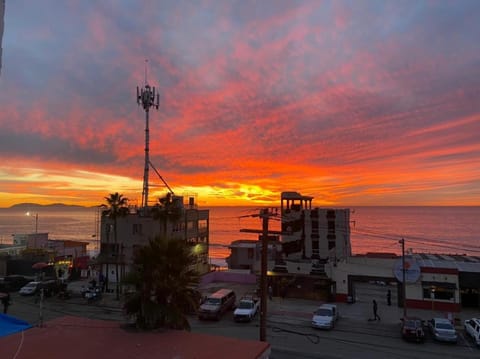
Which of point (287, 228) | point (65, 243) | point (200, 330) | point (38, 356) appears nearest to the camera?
point (38, 356)

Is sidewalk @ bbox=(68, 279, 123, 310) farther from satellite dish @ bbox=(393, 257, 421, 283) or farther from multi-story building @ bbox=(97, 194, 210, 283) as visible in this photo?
satellite dish @ bbox=(393, 257, 421, 283)

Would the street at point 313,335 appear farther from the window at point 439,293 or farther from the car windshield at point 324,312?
the window at point 439,293

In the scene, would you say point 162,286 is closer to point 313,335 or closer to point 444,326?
point 313,335

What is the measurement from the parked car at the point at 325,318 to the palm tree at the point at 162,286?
1490 cm

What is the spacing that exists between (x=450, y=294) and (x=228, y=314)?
22135 millimetres

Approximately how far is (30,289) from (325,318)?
113ft

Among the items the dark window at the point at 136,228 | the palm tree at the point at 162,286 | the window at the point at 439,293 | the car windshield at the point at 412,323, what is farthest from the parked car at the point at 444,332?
the dark window at the point at 136,228

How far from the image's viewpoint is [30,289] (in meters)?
42.1

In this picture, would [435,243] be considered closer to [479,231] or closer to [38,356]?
[479,231]

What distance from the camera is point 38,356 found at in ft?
41.9

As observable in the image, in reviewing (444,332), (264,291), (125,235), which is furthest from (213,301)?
(125,235)

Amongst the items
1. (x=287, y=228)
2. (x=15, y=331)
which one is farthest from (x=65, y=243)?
(x=15, y=331)

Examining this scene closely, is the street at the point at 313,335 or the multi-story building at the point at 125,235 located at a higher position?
the multi-story building at the point at 125,235

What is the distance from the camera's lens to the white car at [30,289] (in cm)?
Answer: 4175
